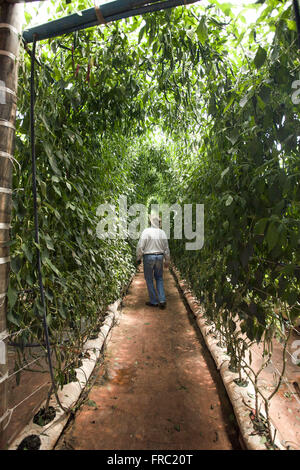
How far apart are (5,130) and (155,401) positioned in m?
1.72

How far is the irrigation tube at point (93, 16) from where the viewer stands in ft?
3.31

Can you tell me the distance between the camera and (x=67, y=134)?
Answer: 4.64ft

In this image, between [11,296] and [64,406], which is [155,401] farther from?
[11,296]

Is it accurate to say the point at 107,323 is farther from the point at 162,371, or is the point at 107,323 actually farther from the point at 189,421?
the point at 189,421

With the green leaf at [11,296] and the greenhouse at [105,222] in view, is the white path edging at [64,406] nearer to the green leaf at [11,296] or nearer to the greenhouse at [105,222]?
the greenhouse at [105,222]

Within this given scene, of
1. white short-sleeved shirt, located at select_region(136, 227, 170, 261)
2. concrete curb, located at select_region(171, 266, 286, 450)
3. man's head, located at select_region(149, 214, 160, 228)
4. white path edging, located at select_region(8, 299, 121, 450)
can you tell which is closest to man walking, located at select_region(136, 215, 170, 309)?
white short-sleeved shirt, located at select_region(136, 227, 170, 261)

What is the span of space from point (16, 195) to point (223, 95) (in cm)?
129

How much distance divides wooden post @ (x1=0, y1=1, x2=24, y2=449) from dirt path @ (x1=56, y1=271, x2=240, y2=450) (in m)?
0.54

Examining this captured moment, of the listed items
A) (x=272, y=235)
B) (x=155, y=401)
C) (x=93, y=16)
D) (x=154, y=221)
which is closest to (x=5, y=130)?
(x=93, y=16)

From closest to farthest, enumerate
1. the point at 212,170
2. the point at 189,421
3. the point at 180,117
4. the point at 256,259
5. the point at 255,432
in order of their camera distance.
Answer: the point at 255,432
the point at 256,259
the point at 189,421
the point at 212,170
the point at 180,117

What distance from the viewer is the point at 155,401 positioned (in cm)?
163

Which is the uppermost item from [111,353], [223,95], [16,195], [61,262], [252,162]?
[223,95]
